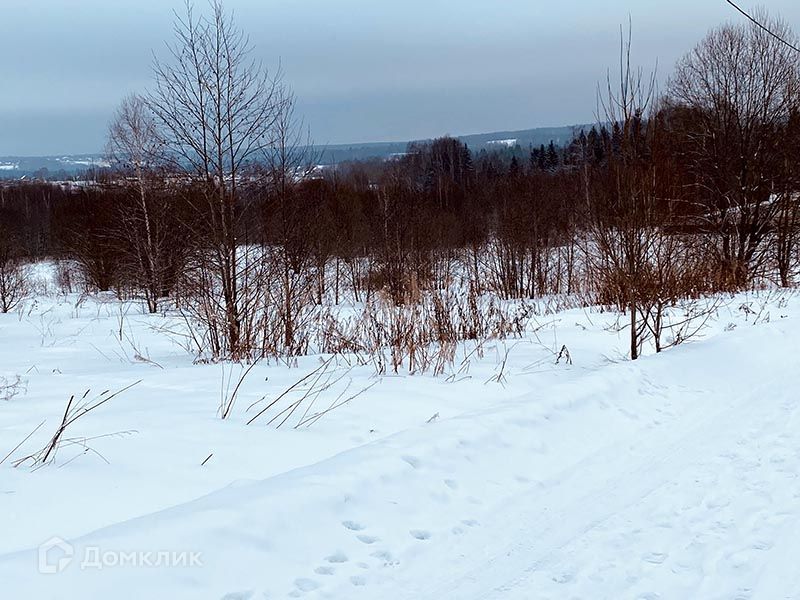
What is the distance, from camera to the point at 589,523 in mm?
3680

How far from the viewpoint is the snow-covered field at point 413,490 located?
296cm

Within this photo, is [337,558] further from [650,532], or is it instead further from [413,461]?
[650,532]

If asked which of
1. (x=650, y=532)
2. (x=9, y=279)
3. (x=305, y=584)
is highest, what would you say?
(x=9, y=279)

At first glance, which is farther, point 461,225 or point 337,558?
point 461,225

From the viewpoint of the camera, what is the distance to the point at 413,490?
4.02m

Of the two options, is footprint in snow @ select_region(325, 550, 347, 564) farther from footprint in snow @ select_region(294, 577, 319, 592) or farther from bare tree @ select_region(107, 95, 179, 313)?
bare tree @ select_region(107, 95, 179, 313)

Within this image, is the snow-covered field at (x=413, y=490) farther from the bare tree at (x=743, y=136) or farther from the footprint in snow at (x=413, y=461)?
the bare tree at (x=743, y=136)

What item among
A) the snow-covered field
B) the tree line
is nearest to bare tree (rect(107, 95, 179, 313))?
the tree line

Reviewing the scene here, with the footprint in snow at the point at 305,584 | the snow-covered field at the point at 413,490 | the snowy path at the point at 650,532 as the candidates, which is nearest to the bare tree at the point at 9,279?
the snow-covered field at the point at 413,490

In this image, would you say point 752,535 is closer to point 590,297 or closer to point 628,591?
point 628,591

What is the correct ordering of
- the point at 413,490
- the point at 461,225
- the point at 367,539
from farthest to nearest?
the point at 461,225, the point at 413,490, the point at 367,539

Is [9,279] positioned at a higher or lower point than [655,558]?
higher

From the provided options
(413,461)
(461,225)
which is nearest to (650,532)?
(413,461)

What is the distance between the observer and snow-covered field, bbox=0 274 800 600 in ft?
9.73
